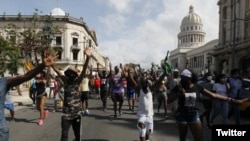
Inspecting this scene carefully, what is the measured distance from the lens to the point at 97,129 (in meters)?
9.66

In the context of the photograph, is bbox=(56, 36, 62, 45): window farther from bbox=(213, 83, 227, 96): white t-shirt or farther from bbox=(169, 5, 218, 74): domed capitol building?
bbox=(169, 5, 218, 74): domed capitol building

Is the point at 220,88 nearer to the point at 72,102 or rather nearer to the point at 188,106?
the point at 188,106

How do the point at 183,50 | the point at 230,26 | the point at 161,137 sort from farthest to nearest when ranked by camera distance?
the point at 183,50 → the point at 230,26 → the point at 161,137

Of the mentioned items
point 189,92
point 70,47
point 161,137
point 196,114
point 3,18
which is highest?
point 3,18

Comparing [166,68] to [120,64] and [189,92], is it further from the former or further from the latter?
[120,64]

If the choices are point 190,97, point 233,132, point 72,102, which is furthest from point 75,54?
point 233,132

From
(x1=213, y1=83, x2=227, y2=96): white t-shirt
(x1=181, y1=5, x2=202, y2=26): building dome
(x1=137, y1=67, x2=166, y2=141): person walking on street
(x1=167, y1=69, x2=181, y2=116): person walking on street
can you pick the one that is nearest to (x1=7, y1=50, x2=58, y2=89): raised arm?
(x1=137, y1=67, x2=166, y2=141): person walking on street

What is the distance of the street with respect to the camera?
8.51 m

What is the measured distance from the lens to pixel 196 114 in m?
5.68

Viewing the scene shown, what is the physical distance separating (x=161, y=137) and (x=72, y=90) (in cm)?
331

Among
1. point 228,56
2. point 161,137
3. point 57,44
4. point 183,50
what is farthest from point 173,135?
point 183,50

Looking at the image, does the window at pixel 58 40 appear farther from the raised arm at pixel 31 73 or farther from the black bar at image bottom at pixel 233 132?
the black bar at image bottom at pixel 233 132

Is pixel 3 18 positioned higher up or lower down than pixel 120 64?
higher up

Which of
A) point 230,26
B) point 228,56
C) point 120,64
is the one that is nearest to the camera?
point 120,64
